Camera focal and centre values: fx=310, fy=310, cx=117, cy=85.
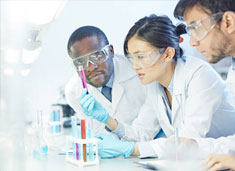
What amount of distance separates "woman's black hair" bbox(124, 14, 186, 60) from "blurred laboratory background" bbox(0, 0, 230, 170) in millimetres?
387

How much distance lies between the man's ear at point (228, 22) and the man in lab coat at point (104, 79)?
659mm

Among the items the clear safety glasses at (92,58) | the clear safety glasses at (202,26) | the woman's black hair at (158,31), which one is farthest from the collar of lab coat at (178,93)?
the clear safety glasses at (92,58)

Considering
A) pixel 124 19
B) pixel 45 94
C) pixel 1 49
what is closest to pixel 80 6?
pixel 124 19

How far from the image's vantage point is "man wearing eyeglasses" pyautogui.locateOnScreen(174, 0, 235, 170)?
1254mm

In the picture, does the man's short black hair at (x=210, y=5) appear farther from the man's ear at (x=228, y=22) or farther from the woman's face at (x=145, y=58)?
the woman's face at (x=145, y=58)

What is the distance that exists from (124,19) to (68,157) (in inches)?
54.3

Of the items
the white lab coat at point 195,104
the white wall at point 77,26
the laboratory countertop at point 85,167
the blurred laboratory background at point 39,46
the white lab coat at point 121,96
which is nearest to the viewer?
the blurred laboratory background at point 39,46

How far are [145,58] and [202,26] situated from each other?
318 mm

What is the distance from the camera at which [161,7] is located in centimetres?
254

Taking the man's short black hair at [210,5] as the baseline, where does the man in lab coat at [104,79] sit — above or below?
below

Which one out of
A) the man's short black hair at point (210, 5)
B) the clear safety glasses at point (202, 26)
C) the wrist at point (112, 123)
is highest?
the man's short black hair at point (210, 5)

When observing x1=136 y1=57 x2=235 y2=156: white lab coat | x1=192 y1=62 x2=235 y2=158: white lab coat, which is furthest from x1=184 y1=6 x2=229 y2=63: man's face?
x1=192 y1=62 x2=235 y2=158: white lab coat

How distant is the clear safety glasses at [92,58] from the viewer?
5.44ft

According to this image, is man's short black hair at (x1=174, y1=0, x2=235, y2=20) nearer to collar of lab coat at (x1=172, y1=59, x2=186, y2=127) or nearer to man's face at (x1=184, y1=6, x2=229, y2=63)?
man's face at (x1=184, y1=6, x2=229, y2=63)
